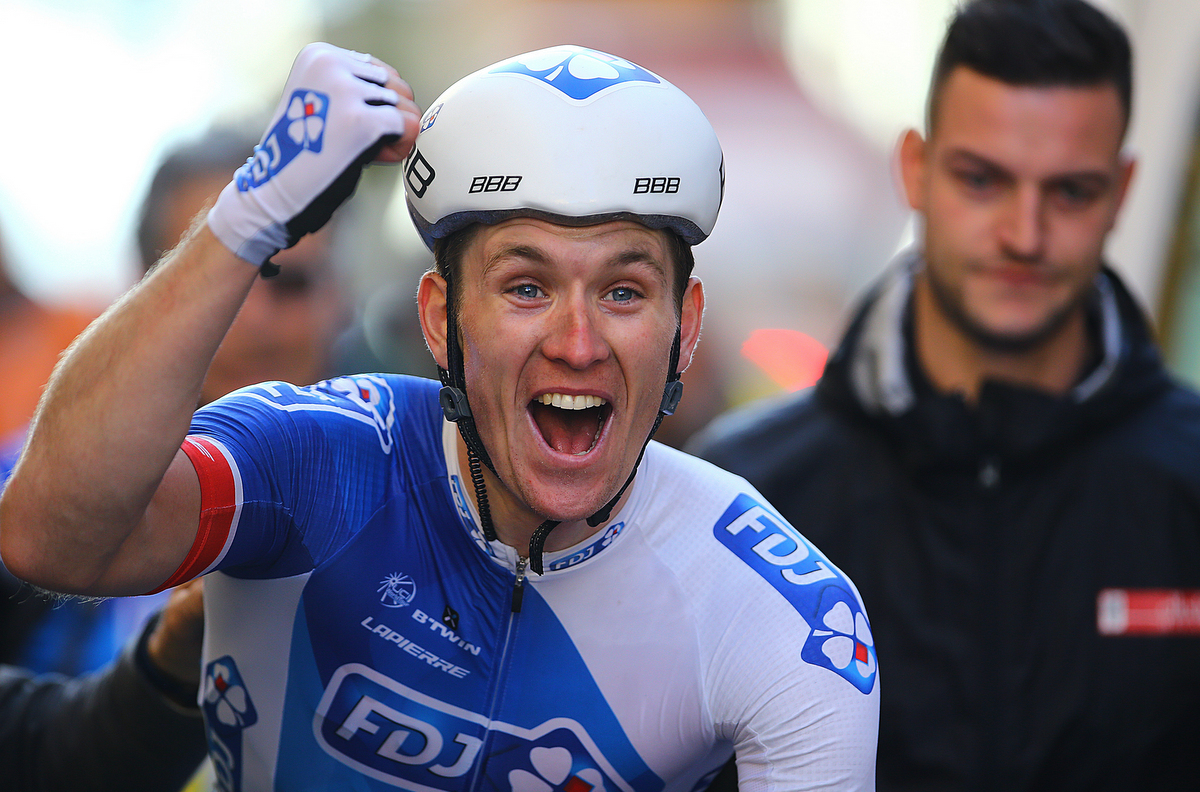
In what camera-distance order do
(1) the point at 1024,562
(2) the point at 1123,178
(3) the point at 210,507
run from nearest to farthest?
(3) the point at 210,507 < (1) the point at 1024,562 < (2) the point at 1123,178

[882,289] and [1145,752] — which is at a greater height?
[882,289]

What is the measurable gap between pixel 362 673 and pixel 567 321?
3.11ft

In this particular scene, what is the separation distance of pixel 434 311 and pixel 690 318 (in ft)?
2.05

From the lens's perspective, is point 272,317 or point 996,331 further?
point 272,317

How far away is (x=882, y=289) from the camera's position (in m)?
4.93

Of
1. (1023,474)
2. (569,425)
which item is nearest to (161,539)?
(569,425)

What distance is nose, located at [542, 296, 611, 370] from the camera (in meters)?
2.52

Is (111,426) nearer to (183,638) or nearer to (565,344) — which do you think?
(565,344)

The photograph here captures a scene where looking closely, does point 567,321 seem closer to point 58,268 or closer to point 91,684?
point 91,684

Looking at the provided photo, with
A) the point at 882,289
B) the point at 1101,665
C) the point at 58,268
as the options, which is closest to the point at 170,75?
the point at 58,268

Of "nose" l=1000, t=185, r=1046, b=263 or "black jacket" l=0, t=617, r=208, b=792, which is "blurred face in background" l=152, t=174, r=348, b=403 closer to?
"black jacket" l=0, t=617, r=208, b=792

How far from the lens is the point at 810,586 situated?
2.77m

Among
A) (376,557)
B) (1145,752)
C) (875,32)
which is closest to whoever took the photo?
(376,557)

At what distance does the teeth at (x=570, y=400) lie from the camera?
260 cm
